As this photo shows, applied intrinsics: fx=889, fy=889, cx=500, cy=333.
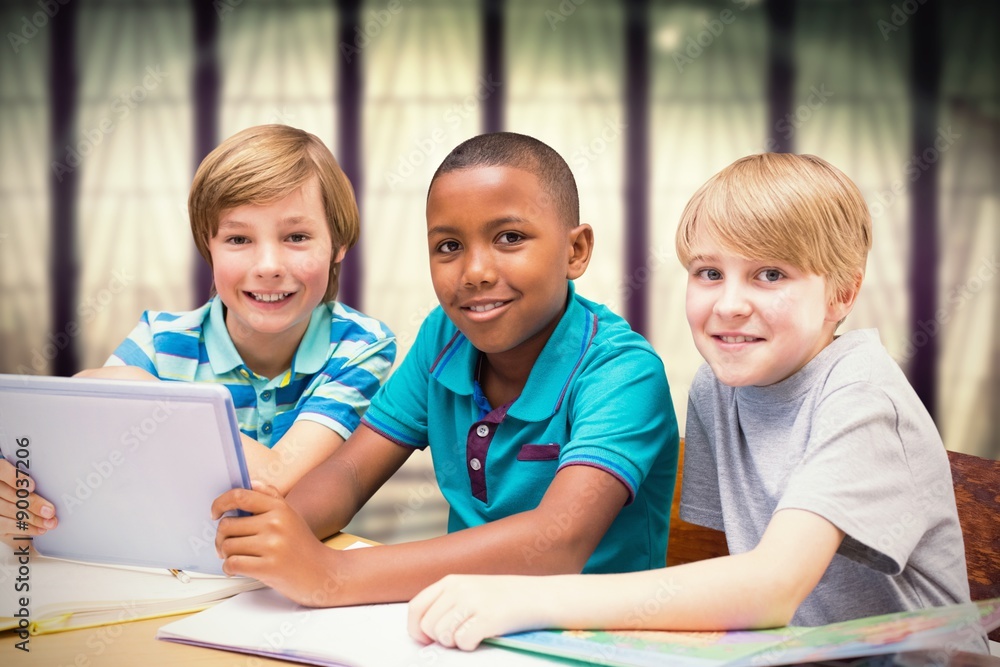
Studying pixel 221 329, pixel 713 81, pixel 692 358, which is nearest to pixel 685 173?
pixel 713 81

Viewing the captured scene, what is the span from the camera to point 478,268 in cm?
108

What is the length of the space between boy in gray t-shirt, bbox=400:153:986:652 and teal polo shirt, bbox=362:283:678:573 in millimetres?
103

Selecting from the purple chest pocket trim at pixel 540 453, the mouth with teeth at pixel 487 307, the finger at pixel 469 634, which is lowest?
Result: the finger at pixel 469 634

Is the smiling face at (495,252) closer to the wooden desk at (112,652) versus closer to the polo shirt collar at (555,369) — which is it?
the polo shirt collar at (555,369)

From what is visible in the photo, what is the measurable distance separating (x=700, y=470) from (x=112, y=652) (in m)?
0.71

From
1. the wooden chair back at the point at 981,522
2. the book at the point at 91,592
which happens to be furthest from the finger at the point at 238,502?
the wooden chair back at the point at 981,522

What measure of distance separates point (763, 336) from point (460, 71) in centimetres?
414

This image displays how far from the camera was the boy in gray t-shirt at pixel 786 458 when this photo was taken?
78 cm

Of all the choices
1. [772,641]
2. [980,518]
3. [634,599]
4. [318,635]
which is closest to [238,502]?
[318,635]

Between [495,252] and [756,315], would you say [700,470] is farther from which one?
[495,252]

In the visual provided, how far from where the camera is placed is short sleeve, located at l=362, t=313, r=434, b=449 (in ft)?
4.12

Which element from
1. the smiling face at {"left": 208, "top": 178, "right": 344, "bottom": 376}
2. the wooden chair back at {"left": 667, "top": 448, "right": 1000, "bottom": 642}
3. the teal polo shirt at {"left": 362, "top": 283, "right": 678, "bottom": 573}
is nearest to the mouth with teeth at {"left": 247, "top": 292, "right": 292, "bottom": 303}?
the smiling face at {"left": 208, "top": 178, "right": 344, "bottom": 376}

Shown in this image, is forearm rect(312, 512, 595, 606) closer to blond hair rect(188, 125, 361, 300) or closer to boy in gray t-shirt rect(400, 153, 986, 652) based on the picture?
boy in gray t-shirt rect(400, 153, 986, 652)

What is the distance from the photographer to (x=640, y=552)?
117 centimetres
